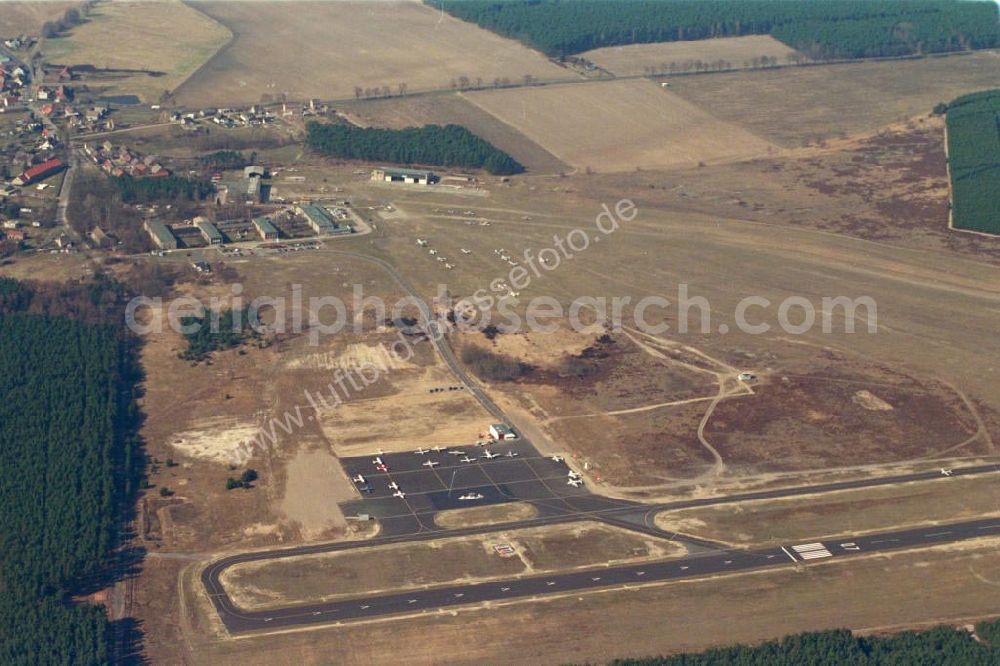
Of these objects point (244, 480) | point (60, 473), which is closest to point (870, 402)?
point (244, 480)

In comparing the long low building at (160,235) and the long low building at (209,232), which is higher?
the long low building at (209,232)

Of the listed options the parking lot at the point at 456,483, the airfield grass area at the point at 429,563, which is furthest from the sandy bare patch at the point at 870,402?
the airfield grass area at the point at 429,563

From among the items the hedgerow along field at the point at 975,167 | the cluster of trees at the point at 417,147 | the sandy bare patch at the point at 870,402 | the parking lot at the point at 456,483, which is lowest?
the parking lot at the point at 456,483

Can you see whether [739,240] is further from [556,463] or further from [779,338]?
[556,463]

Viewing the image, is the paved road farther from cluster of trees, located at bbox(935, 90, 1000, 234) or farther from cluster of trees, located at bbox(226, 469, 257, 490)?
cluster of trees, located at bbox(935, 90, 1000, 234)

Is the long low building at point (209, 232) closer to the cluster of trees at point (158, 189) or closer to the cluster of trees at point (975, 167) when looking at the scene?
the cluster of trees at point (158, 189)

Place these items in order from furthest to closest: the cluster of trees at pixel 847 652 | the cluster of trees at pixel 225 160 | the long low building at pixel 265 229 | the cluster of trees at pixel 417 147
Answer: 1. the cluster of trees at pixel 417 147
2. the cluster of trees at pixel 225 160
3. the long low building at pixel 265 229
4. the cluster of trees at pixel 847 652

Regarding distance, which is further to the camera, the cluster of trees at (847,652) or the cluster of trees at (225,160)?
the cluster of trees at (225,160)
